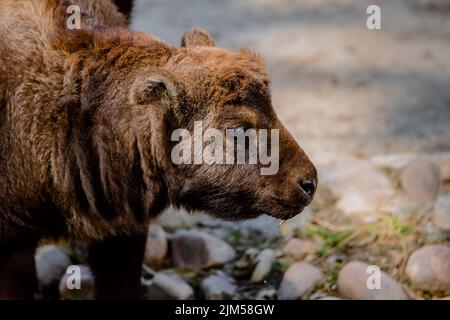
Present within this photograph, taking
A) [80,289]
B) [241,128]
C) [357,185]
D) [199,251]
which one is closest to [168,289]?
[199,251]

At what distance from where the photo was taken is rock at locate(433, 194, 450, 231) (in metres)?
5.57

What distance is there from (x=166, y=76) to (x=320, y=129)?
9.68 feet

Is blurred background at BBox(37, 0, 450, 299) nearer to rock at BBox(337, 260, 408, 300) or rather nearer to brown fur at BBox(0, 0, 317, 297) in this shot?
rock at BBox(337, 260, 408, 300)

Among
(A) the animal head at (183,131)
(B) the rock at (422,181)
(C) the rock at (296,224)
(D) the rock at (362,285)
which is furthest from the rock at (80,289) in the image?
(B) the rock at (422,181)

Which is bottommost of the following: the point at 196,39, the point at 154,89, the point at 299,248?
the point at 299,248

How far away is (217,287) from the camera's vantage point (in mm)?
5559

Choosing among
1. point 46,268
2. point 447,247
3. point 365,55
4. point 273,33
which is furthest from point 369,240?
point 273,33

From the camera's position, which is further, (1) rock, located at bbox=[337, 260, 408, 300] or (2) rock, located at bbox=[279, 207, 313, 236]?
(2) rock, located at bbox=[279, 207, 313, 236]

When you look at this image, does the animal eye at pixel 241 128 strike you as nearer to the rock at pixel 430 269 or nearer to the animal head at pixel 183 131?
the animal head at pixel 183 131

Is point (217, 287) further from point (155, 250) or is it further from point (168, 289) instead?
point (155, 250)

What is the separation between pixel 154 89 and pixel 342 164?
2530 mm

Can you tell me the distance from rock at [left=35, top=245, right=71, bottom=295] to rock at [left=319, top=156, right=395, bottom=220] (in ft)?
5.92

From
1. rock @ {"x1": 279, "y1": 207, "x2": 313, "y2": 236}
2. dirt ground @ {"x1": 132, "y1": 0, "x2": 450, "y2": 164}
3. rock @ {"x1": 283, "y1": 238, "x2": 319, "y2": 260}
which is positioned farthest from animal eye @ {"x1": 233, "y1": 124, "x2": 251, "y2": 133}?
dirt ground @ {"x1": 132, "y1": 0, "x2": 450, "y2": 164}

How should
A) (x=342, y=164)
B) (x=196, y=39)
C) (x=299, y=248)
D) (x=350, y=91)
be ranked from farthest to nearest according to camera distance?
(x=350, y=91)
(x=342, y=164)
(x=299, y=248)
(x=196, y=39)
